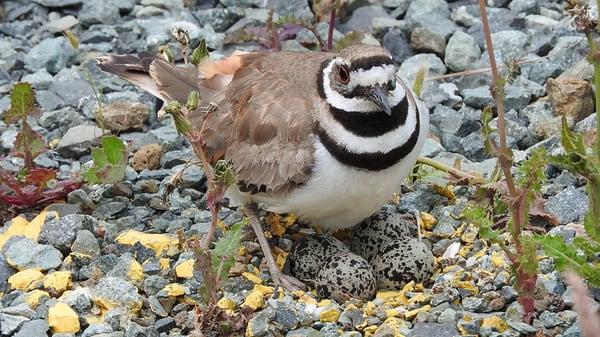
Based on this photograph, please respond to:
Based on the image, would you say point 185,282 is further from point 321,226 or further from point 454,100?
point 454,100

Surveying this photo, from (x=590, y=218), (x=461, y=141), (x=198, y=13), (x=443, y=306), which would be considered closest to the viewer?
(x=590, y=218)

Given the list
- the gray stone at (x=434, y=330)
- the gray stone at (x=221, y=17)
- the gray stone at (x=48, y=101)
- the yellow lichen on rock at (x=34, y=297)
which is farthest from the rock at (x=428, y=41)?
the yellow lichen on rock at (x=34, y=297)

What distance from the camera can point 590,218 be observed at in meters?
3.93

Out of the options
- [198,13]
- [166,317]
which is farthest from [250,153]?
[198,13]

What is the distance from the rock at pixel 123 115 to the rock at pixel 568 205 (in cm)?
242

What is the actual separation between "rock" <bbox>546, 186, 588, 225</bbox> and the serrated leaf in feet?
8.19

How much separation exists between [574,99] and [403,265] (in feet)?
5.63

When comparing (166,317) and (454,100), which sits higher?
(454,100)

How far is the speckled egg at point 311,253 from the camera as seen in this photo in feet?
15.1

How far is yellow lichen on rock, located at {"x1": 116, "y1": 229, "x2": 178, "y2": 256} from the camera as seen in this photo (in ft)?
15.7

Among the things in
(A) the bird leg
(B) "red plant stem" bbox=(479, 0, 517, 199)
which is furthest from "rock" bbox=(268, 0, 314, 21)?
(B) "red plant stem" bbox=(479, 0, 517, 199)

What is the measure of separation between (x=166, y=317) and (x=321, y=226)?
92 cm

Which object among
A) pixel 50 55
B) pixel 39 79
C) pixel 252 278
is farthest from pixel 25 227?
pixel 50 55

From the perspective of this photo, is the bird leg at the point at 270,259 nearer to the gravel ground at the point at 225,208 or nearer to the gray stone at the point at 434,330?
the gravel ground at the point at 225,208
